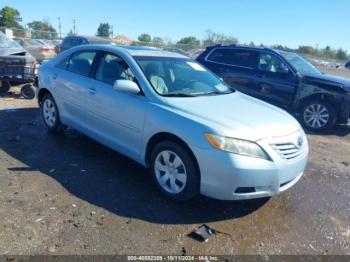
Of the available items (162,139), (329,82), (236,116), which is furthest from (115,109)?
(329,82)

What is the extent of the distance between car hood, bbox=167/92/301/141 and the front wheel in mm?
2654

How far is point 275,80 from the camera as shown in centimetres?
834

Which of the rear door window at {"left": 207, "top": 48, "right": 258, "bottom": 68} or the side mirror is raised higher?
the rear door window at {"left": 207, "top": 48, "right": 258, "bottom": 68}

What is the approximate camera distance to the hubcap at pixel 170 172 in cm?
386

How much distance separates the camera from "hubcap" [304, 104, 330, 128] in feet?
26.5

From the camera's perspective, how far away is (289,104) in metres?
8.29

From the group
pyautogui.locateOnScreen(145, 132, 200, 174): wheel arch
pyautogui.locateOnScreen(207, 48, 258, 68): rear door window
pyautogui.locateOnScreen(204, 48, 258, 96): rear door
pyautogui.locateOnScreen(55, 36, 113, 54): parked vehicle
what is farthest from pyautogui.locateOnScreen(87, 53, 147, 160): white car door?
pyautogui.locateOnScreen(55, 36, 113, 54): parked vehicle

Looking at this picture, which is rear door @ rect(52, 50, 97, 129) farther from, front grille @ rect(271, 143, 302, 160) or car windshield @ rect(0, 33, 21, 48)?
car windshield @ rect(0, 33, 21, 48)

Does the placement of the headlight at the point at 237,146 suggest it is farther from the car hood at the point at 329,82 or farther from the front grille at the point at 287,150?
the car hood at the point at 329,82

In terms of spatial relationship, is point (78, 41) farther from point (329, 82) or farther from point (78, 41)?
point (329, 82)

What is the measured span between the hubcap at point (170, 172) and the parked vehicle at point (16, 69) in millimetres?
6373

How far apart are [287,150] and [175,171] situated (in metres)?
1.23

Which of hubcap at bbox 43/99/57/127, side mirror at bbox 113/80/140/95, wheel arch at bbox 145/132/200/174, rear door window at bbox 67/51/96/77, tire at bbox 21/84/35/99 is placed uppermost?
rear door window at bbox 67/51/96/77

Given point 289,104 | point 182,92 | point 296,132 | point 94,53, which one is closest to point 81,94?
point 94,53
